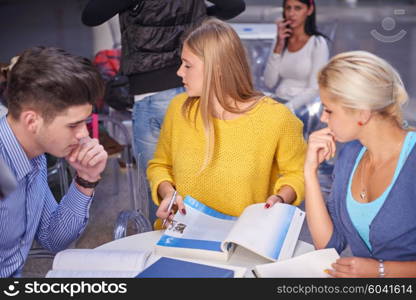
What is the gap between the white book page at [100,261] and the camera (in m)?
1.63

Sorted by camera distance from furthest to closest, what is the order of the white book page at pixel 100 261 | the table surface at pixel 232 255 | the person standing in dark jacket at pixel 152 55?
the person standing in dark jacket at pixel 152 55 < the table surface at pixel 232 255 < the white book page at pixel 100 261

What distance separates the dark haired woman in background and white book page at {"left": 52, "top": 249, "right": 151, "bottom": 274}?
2609mm

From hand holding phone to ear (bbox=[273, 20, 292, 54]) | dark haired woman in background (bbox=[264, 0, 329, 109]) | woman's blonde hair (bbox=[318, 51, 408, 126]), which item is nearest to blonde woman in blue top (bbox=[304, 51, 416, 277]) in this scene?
woman's blonde hair (bbox=[318, 51, 408, 126])

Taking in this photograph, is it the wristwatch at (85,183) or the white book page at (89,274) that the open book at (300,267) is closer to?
the white book page at (89,274)

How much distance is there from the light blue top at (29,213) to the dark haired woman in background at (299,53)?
2.41 meters

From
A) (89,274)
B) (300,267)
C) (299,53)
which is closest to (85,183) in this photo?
(89,274)

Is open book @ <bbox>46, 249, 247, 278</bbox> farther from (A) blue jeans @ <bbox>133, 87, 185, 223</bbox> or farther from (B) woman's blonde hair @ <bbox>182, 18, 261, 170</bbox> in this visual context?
(A) blue jeans @ <bbox>133, 87, 185, 223</bbox>

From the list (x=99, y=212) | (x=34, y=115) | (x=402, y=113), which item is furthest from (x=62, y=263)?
(x=99, y=212)

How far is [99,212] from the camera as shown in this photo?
13.9ft

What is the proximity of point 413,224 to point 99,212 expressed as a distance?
2.88m

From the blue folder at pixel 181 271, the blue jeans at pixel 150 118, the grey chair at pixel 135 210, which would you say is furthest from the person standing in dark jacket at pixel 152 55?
the blue folder at pixel 181 271

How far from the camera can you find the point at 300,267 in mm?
1597

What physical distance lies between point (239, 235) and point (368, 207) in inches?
14.3

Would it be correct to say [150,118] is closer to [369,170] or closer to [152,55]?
[152,55]
